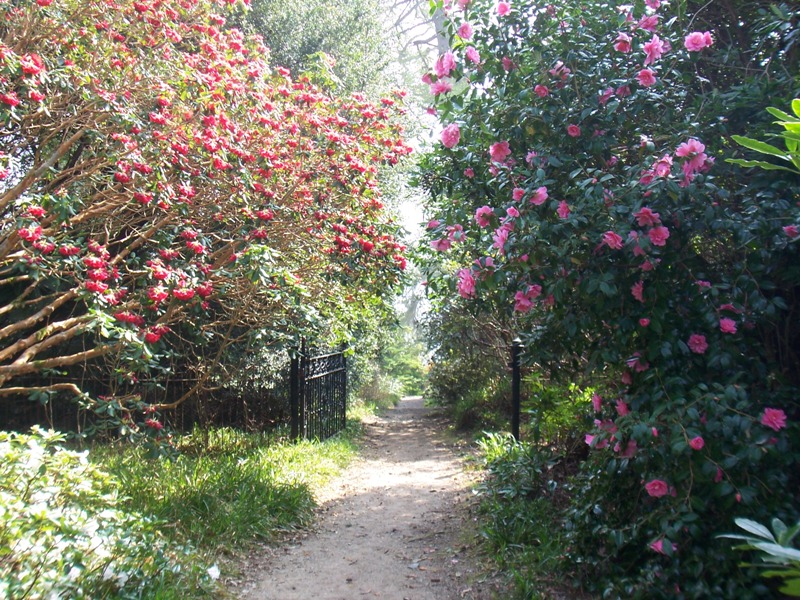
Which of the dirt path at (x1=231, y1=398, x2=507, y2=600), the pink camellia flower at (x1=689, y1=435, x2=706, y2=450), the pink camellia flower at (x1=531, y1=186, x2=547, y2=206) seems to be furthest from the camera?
the dirt path at (x1=231, y1=398, x2=507, y2=600)

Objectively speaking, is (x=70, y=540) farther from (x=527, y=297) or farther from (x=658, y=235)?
(x=658, y=235)

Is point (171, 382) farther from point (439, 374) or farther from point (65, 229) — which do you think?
point (439, 374)

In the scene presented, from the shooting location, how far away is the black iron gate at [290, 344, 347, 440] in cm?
916

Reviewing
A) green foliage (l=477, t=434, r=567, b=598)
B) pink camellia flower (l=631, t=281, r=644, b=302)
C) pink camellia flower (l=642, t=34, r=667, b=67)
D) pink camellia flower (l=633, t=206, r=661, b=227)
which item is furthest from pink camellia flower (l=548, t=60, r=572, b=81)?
green foliage (l=477, t=434, r=567, b=598)

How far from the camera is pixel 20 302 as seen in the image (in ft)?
20.5

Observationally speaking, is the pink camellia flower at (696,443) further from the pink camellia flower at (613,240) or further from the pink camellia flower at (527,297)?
the pink camellia flower at (527,297)

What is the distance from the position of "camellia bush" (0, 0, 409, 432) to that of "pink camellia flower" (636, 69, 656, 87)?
315 centimetres

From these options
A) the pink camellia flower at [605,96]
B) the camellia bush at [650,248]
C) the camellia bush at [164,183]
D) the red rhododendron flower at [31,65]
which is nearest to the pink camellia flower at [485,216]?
the camellia bush at [650,248]

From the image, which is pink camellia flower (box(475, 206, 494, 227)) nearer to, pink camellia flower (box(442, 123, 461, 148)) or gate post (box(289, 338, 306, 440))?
pink camellia flower (box(442, 123, 461, 148))

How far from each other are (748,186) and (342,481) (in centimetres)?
592

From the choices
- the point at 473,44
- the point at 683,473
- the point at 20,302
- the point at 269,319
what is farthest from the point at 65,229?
the point at 683,473

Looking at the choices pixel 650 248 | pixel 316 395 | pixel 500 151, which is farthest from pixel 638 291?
pixel 316 395

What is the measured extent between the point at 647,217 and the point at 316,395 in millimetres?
7295

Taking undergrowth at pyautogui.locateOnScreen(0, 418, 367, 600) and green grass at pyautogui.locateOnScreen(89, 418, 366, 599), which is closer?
undergrowth at pyautogui.locateOnScreen(0, 418, 367, 600)
